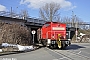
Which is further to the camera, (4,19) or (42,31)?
(4,19)

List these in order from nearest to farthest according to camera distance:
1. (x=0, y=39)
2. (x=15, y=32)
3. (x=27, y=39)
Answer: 1. (x=0, y=39)
2. (x=15, y=32)
3. (x=27, y=39)

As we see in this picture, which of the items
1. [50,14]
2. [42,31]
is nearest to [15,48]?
[42,31]

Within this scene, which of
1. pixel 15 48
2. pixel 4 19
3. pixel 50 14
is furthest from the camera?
pixel 50 14

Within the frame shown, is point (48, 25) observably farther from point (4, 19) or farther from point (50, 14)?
point (50, 14)

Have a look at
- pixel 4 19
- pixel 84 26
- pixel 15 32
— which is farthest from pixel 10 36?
pixel 84 26

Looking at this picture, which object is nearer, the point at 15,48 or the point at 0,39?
the point at 15,48

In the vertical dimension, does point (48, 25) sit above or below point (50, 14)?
below


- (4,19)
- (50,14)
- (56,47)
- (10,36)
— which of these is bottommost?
(56,47)

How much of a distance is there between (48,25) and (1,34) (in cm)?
723

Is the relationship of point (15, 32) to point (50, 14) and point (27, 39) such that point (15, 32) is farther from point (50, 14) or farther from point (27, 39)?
point (50, 14)

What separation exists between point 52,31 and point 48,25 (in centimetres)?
153

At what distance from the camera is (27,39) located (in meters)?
30.2

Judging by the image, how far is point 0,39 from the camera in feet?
86.4

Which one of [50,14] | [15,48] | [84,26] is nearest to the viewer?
[15,48]
